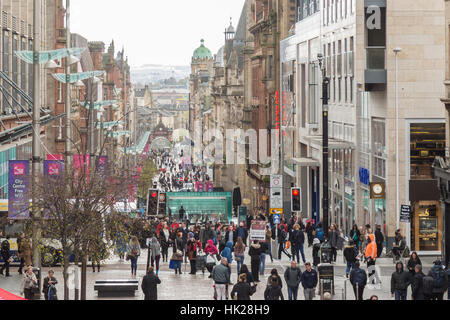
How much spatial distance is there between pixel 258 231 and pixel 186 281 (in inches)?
152

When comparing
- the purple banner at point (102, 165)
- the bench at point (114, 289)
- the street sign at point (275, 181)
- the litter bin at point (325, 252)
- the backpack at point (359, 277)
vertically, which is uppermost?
the purple banner at point (102, 165)

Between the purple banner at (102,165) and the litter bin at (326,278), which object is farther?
the purple banner at (102,165)

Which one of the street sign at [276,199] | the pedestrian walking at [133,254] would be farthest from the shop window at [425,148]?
the pedestrian walking at [133,254]

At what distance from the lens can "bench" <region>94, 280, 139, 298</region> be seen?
84.9 ft

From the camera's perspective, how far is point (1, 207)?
36406 mm

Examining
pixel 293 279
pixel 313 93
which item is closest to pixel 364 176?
pixel 313 93

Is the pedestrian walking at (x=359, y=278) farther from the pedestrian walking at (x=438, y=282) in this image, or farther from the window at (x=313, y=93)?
the window at (x=313, y=93)

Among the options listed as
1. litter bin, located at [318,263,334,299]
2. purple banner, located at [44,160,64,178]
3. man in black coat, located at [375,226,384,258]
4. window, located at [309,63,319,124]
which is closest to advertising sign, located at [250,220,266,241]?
man in black coat, located at [375,226,384,258]

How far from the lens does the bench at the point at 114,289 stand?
25875 mm

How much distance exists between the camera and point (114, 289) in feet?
85.2

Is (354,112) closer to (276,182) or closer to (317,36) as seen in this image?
(276,182)

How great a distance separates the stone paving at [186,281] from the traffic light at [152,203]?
6769 millimetres

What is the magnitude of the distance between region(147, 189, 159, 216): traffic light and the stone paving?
6.77 meters

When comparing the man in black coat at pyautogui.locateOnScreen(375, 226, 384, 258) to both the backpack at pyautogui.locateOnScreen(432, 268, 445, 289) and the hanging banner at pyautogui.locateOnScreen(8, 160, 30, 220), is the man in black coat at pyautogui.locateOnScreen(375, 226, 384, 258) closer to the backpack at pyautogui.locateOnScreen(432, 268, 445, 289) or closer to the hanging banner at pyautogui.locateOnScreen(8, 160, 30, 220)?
the backpack at pyautogui.locateOnScreen(432, 268, 445, 289)
